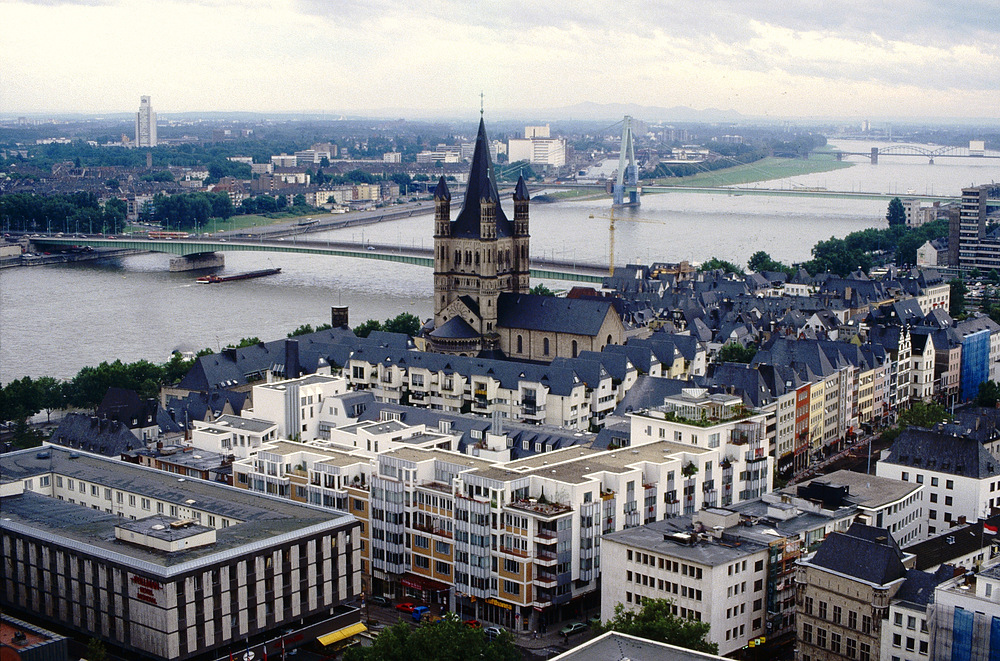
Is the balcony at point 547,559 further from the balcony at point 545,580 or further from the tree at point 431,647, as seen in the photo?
the tree at point 431,647

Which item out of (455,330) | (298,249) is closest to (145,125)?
(298,249)

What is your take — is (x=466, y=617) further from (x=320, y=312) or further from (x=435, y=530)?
(x=320, y=312)

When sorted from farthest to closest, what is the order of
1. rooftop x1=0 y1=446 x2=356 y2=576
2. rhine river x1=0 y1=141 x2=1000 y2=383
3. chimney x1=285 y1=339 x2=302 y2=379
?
1. rhine river x1=0 y1=141 x2=1000 y2=383
2. chimney x1=285 y1=339 x2=302 y2=379
3. rooftop x1=0 y1=446 x2=356 y2=576

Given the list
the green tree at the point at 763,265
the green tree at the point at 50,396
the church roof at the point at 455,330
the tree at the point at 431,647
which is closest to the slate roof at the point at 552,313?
the church roof at the point at 455,330

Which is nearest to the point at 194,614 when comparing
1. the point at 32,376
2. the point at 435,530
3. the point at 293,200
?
the point at 435,530

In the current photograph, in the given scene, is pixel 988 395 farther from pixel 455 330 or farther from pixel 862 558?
pixel 862 558

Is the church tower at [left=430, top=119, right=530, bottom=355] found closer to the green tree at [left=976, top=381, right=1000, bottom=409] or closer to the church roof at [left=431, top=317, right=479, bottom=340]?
the church roof at [left=431, top=317, right=479, bottom=340]

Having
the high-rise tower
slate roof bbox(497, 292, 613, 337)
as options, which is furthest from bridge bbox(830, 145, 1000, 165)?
slate roof bbox(497, 292, 613, 337)
